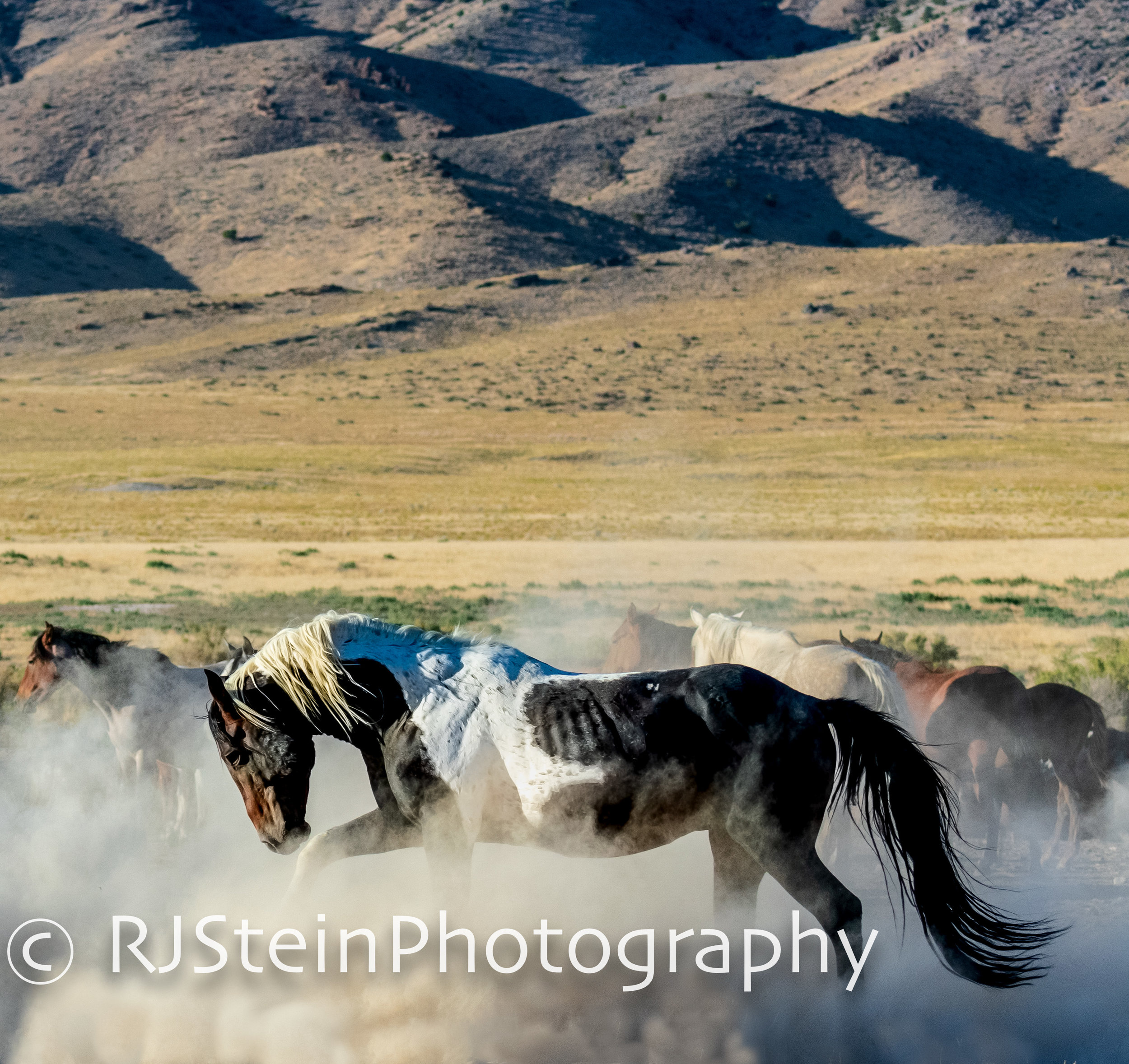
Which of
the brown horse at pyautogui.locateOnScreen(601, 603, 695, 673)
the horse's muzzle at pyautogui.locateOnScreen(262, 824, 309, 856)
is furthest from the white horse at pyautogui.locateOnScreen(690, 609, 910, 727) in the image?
the horse's muzzle at pyautogui.locateOnScreen(262, 824, 309, 856)

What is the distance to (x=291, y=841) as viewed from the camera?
580cm

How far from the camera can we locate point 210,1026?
6.16 m

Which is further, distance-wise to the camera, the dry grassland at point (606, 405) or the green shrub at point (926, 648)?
the dry grassland at point (606, 405)

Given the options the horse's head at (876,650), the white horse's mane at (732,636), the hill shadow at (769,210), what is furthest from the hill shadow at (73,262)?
the white horse's mane at (732,636)

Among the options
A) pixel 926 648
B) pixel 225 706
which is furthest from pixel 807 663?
pixel 926 648

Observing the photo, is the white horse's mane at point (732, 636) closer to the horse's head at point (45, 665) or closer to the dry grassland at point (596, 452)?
the horse's head at point (45, 665)

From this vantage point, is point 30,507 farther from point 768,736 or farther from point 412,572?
point 768,736

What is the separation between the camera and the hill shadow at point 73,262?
141375 mm

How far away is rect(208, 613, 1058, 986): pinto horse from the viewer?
219 inches

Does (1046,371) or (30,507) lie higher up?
(30,507)

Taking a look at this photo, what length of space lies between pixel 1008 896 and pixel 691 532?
31013mm

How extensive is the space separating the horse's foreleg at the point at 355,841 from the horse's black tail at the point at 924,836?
204 cm

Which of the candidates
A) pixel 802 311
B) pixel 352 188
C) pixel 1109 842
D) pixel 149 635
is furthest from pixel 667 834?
pixel 352 188

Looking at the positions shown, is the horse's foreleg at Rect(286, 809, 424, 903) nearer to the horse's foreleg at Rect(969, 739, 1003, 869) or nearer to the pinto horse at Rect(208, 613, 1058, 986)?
the pinto horse at Rect(208, 613, 1058, 986)
